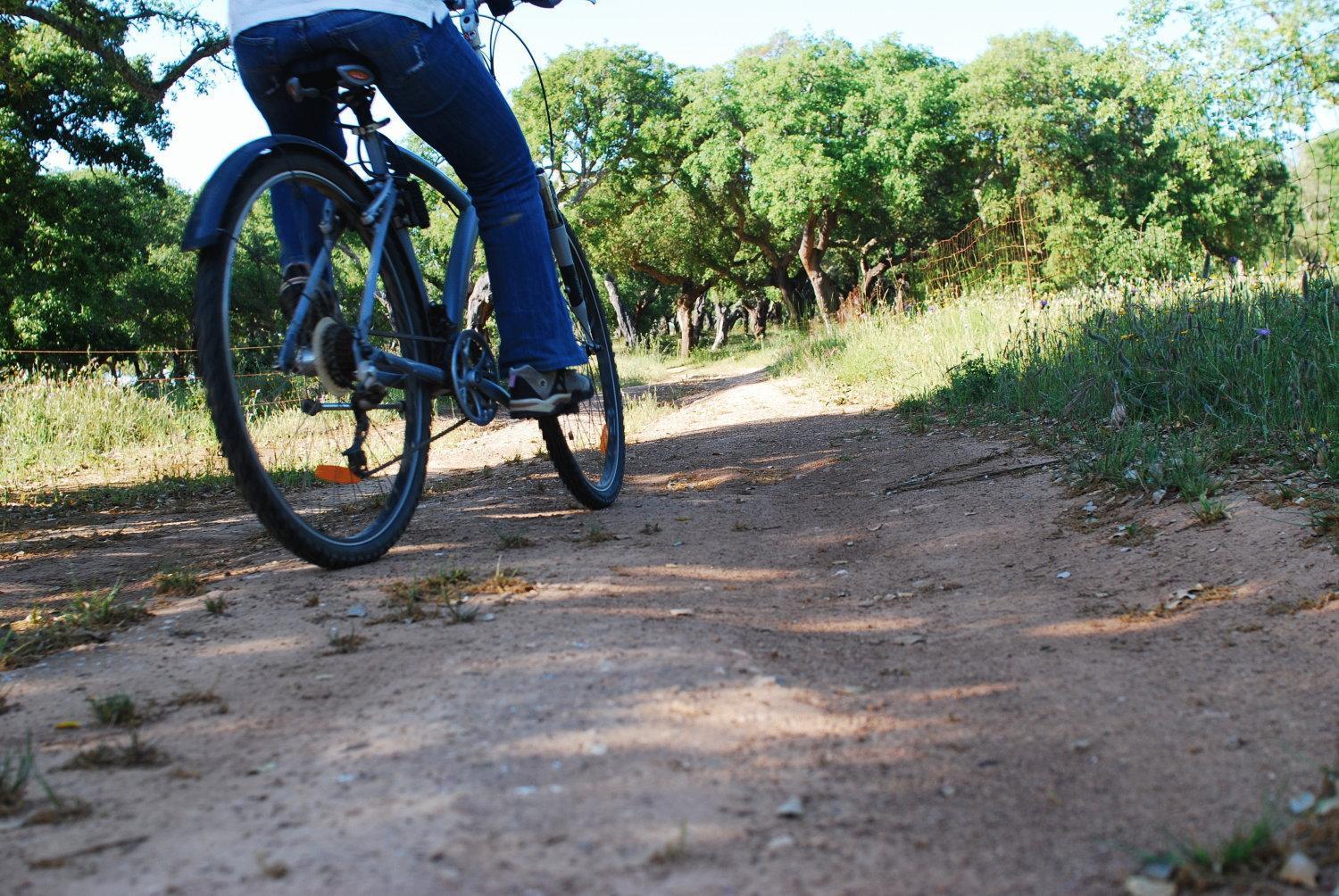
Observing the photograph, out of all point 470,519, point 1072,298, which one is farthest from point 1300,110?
point 470,519

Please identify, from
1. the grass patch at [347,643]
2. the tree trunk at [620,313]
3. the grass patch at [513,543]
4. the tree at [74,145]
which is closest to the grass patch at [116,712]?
the grass patch at [347,643]

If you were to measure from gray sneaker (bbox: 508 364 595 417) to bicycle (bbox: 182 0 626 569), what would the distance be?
6cm

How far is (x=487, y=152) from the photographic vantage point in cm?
326

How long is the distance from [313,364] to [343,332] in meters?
0.12

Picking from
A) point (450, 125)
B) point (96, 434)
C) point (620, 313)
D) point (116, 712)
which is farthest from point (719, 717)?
point (620, 313)

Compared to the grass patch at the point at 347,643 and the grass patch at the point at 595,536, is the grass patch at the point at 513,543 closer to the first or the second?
the grass patch at the point at 595,536

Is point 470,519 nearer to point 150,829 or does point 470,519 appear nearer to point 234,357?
point 234,357

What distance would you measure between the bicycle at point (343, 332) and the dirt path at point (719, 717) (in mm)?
300

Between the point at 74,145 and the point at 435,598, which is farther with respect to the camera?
the point at 74,145

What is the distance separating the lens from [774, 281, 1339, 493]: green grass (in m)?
3.65

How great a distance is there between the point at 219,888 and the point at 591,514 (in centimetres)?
279

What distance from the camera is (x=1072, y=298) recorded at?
7.75 m

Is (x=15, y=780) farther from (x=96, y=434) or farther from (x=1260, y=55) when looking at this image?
(x=1260, y=55)

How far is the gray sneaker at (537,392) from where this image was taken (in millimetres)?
3396
